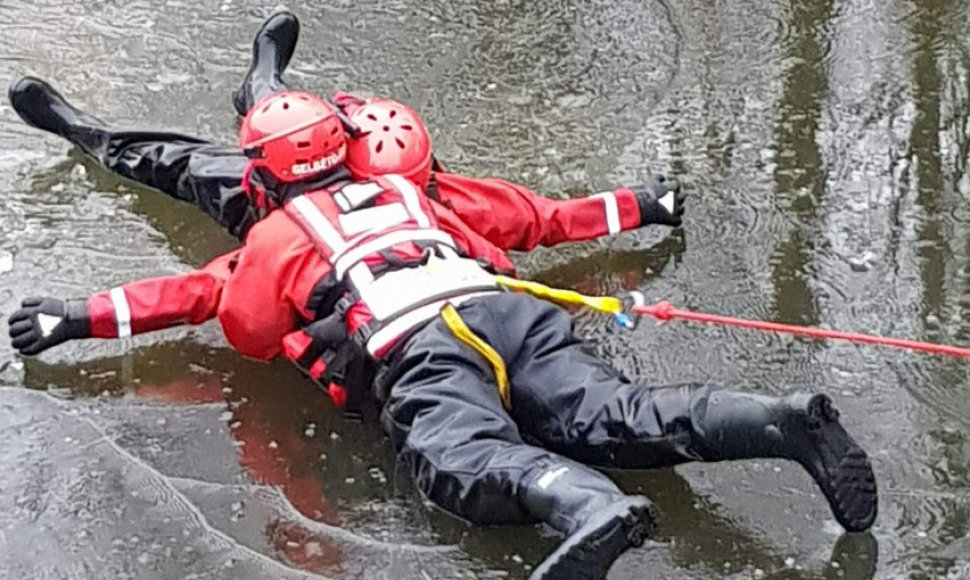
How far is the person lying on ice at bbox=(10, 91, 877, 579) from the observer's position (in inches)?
124

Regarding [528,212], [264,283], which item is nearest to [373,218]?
[264,283]

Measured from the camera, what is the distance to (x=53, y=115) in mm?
4703

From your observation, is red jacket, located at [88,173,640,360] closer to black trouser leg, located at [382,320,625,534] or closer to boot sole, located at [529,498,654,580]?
black trouser leg, located at [382,320,625,534]

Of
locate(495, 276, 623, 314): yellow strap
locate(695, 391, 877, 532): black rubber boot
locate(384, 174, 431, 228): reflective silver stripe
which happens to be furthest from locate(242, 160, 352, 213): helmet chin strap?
locate(695, 391, 877, 532): black rubber boot

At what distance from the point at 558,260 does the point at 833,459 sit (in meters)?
1.33

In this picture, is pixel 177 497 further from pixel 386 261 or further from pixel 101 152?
pixel 101 152

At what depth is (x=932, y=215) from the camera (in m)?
4.38

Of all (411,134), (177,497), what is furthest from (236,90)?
(177,497)

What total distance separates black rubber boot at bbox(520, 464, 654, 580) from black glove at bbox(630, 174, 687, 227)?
1.36m

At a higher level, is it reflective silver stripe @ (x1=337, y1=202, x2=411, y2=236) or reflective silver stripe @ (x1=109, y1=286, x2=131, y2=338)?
reflective silver stripe @ (x1=337, y1=202, x2=411, y2=236)

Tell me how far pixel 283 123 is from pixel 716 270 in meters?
1.22

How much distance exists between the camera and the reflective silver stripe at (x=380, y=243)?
12.1ft

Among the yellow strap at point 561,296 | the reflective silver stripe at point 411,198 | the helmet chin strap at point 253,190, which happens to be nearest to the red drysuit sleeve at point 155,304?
the helmet chin strap at point 253,190

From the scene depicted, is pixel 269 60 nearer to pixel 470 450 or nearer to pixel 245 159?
pixel 245 159
